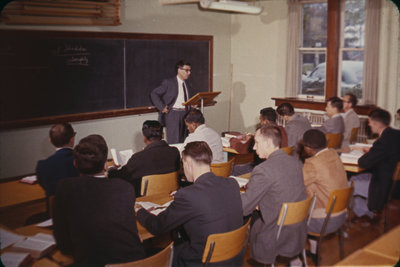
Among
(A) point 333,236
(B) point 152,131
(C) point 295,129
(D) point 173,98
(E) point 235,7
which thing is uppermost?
(E) point 235,7

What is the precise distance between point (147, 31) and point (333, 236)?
4.23 metres

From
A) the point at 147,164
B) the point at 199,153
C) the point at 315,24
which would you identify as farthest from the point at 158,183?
the point at 315,24

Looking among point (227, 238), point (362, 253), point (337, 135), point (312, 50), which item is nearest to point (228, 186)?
point (227, 238)

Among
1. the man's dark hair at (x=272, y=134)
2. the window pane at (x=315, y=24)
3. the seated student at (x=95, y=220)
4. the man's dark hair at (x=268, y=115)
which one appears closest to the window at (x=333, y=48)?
the window pane at (x=315, y=24)

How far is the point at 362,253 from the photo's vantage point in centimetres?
218

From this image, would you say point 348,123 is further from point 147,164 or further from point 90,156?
point 90,156

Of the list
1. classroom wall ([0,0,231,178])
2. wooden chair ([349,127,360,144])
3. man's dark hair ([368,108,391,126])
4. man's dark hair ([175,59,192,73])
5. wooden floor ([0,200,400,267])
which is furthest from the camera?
man's dark hair ([175,59,192,73])

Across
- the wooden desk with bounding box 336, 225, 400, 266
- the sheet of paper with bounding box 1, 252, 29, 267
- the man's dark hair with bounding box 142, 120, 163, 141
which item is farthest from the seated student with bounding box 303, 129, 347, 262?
the sheet of paper with bounding box 1, 252, 29, 267

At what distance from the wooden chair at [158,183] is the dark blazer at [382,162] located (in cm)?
187

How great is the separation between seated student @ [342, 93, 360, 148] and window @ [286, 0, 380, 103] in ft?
0.74

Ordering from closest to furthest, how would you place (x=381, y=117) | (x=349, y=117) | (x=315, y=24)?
(x=381, y=117) → (x=349, y=117) → (x=315, y=24)

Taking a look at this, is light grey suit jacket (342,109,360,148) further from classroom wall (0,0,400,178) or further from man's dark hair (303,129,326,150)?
man's dark hair (303,129,326,150)

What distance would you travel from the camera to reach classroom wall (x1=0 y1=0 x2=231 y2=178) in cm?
470

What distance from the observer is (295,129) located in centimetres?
457
